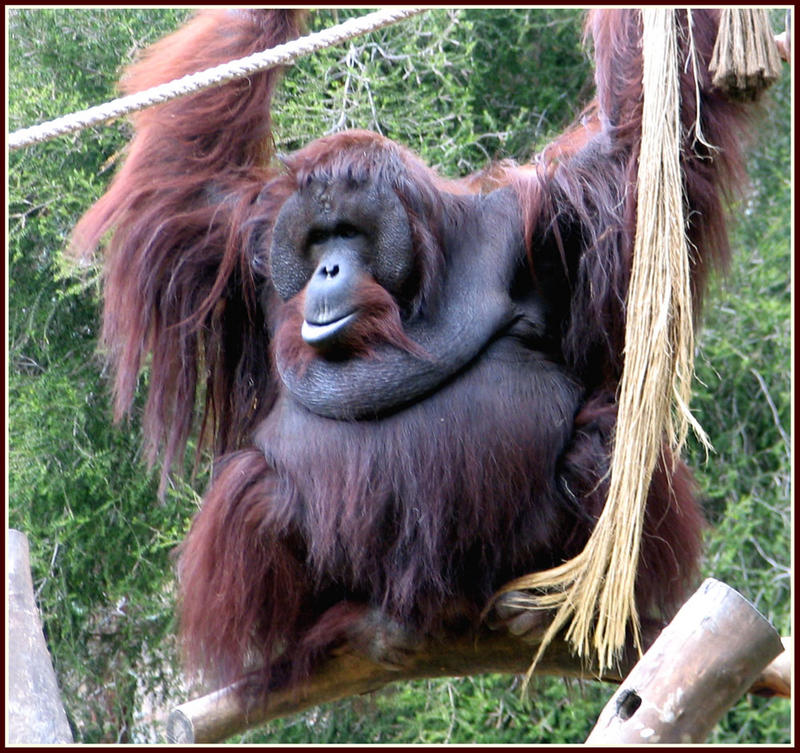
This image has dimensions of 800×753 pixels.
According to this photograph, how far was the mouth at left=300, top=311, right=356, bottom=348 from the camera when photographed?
2656 millimetres

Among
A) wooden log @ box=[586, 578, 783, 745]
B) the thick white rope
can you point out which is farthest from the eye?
wooden log @ box=[586, 578, 783, 745]

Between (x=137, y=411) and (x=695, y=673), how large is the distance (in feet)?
8.63

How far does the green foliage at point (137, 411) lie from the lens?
3980mm

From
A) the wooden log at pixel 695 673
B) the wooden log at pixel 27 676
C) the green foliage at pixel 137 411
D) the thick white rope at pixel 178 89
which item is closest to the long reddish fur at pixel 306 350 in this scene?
A: the thick white rope at pixel 178 89

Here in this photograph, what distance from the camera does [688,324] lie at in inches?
97.0

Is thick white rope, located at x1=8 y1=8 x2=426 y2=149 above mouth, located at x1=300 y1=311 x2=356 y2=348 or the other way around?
above

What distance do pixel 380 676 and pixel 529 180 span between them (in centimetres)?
117

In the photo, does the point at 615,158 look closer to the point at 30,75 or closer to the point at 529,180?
the point at 529,180

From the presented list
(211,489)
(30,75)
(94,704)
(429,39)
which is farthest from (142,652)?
(429,39)

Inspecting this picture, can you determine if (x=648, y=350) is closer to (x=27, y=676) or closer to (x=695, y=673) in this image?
(x=695, y=673)

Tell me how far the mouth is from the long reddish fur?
0.26 feet

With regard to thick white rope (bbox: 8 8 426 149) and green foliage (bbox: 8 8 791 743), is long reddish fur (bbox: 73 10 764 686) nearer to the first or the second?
thick white rope (bbox: 8 8 426 149)

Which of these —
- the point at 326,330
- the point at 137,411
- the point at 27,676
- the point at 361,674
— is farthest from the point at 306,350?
the point at 137,411

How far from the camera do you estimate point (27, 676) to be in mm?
2434
